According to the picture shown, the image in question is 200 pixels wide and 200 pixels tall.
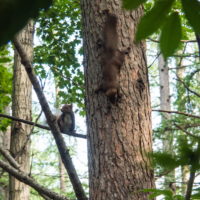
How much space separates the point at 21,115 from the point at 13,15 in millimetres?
4695

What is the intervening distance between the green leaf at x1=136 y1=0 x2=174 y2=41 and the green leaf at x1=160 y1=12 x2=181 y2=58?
16 mm

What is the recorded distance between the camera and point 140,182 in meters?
1.90

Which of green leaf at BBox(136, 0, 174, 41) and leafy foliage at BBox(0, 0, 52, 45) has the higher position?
green leaf at BBox(136, 0, 174, 41)

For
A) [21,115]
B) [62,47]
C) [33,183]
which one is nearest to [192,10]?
[33,183]

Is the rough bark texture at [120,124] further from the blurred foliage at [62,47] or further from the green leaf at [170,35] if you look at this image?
the blurred foliage at [62,47]

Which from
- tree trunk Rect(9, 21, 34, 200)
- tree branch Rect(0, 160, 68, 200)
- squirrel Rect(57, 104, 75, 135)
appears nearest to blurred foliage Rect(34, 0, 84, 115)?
squirrel Rect(57, 104, 75, 135)

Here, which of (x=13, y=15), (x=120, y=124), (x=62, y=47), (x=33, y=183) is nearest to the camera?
(x=13, y=15)

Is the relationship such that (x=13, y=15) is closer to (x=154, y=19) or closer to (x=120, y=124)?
(x=154, y=19)

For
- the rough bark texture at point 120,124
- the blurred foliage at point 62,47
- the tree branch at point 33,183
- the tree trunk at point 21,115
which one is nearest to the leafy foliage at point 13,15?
the rough bark texture at point 120,124

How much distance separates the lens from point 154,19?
1.79 feet

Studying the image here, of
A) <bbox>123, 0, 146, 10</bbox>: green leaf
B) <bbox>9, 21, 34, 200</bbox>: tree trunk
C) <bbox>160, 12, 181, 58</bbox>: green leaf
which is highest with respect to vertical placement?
<bbox>9, 21, 34, 200</bbox>: tree trunk

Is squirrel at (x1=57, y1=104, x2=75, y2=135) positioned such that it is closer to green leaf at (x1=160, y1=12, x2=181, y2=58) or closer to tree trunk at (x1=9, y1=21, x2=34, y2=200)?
tree trunk at (x1=9, y1=21, x2=34, y2=200)

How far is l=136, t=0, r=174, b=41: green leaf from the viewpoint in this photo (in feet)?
1.77

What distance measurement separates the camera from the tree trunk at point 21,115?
179 inches
